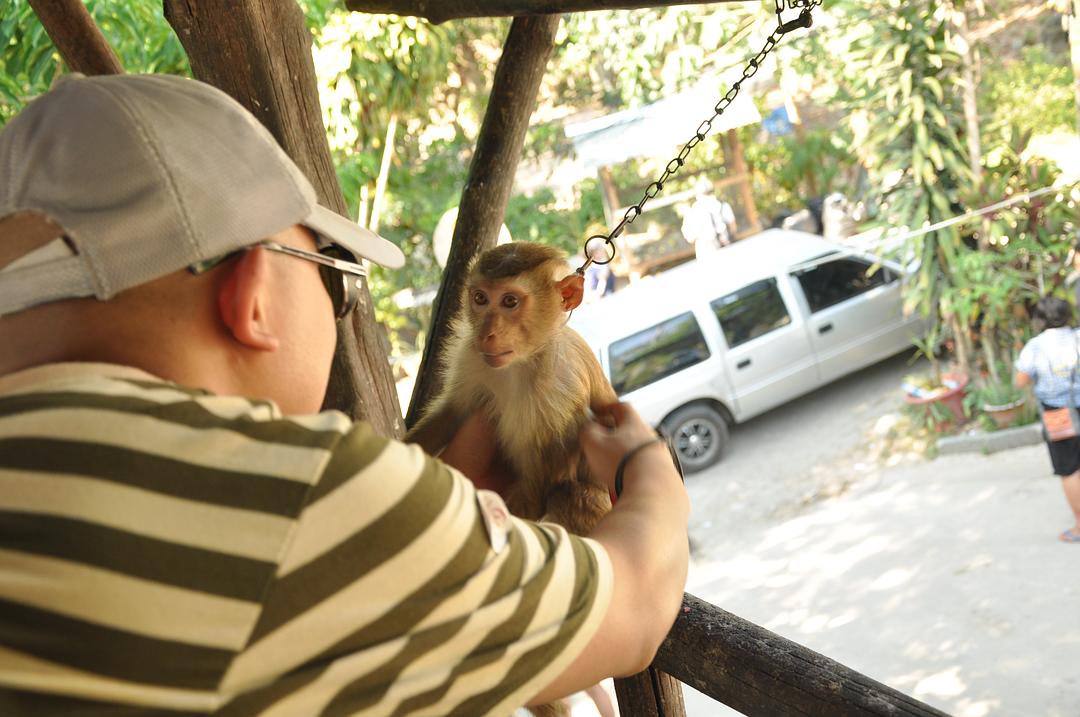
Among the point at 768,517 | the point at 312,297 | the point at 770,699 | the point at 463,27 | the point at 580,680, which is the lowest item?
the point at 768,517

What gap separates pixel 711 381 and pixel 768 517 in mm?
1244

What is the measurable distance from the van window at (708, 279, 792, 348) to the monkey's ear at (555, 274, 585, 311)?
593 cm

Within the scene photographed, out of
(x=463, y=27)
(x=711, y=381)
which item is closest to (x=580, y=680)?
(x=711, y=381)

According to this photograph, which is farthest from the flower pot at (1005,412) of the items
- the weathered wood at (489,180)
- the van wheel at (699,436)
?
the weathered wood at (489,180)

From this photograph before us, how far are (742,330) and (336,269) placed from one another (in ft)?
24.0

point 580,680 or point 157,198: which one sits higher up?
point 157,198

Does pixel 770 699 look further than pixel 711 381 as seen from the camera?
No

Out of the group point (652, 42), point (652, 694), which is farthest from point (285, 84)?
point (652, 42)

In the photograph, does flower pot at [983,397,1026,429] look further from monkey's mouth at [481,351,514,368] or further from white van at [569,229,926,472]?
monkey's mouth at [481,351,514,368]

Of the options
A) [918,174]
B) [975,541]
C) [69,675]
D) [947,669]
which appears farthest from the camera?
[918,174]

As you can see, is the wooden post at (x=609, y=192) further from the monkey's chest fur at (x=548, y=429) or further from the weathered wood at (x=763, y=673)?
the weathered wood at (x=763, y=673)

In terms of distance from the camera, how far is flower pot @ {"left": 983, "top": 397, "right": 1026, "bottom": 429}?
691 centimetres

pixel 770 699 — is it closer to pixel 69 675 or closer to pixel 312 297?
pixel 312 297

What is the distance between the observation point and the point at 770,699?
4.64 feet
